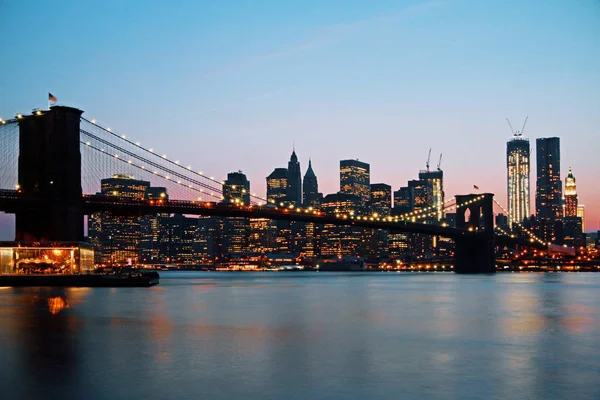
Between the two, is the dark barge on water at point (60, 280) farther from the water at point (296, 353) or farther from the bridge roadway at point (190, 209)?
the water at point (296, 353)

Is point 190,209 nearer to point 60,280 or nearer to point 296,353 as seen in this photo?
point 60,280

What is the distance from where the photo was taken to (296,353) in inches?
811

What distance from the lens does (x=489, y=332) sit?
1058 inches

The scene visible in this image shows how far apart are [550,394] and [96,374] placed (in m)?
9.69

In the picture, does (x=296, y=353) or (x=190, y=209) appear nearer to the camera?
(x=296, y=353)

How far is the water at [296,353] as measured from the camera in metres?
15.3

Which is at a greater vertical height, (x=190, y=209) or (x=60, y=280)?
(x=190, y=209)

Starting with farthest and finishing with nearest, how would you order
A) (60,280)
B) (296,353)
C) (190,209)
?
1. (190,209)
2. (60,280)
3. (296,353)

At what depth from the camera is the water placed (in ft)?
50.1

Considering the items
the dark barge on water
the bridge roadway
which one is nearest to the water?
the dark barge on water

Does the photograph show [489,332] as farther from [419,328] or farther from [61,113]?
[61,113]

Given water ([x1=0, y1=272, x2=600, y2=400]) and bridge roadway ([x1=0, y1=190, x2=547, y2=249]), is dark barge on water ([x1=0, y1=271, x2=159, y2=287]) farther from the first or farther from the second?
water ([x1=0, y1=272, x2=600, y2=400])

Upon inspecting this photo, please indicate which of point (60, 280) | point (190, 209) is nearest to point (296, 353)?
point (60, 280)

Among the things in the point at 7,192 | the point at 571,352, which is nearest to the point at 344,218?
the point at 7,192
